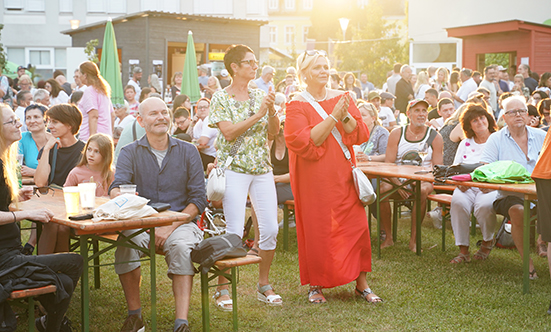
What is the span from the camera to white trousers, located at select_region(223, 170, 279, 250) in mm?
4723

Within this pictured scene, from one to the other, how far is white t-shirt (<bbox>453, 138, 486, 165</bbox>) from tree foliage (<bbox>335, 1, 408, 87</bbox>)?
36330mm

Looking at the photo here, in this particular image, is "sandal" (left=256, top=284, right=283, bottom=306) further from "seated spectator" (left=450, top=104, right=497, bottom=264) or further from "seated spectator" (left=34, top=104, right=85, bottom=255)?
"seated spectator" (left=450, top=104, right=497, bottom=264)

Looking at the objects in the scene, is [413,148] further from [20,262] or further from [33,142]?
[20,262]

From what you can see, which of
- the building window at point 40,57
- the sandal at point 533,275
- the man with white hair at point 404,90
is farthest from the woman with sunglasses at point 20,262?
the building window at point 40,57

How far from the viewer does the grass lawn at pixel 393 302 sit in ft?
14.5

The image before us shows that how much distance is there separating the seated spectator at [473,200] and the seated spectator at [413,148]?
385 millimetres

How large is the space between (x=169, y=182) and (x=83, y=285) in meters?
0.95

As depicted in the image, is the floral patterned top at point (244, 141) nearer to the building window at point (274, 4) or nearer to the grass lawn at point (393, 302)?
the grass lawn at point (393, 302)

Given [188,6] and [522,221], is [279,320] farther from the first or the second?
[188,6]

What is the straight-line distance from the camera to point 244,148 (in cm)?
476

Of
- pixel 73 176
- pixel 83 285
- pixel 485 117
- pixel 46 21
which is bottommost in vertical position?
pixel 83 285

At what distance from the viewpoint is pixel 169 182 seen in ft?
14.3

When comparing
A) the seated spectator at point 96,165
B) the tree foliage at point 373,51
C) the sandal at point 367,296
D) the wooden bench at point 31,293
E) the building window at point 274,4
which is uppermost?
the building window at point 274,4

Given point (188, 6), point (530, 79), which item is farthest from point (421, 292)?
point (188, 6)
